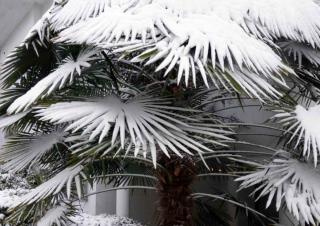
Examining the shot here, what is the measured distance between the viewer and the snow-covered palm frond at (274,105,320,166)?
3.07m

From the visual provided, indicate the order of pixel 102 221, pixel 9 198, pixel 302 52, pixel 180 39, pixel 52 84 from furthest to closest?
pixel 9 198
pixel 102 221
pixel 302 52
pixel 52 84
pixel 180 39

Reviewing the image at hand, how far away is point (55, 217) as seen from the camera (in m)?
4.33

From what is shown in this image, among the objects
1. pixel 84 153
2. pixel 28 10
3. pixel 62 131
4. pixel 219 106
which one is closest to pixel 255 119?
pixel 219 106

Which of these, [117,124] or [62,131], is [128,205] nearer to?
[62,131]

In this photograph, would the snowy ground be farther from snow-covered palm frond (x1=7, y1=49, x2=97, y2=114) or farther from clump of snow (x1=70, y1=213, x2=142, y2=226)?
snow-covered palm frond (x1=7, y1=49, x2=97, y2=114)

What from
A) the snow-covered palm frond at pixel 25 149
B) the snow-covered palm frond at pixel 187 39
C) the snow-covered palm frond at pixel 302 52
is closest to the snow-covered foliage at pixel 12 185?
the snow-covered palm frond at pixel 25 149

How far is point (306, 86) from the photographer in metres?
→ 4.04

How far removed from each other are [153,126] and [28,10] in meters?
8.48

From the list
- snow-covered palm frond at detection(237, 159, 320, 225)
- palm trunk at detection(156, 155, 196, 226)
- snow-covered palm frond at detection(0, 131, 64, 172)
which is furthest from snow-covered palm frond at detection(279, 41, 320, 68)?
snow-covered palm frond at detection(0, 131, 64, 172)

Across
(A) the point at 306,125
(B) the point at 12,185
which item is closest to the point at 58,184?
(A) the point at 306,125

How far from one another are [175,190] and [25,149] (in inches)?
54.1

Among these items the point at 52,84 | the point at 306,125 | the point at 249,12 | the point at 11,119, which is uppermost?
the point at 249,12

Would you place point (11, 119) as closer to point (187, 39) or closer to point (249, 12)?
point (187, 39)

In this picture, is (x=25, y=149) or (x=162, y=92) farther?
(x=25, y=149)
